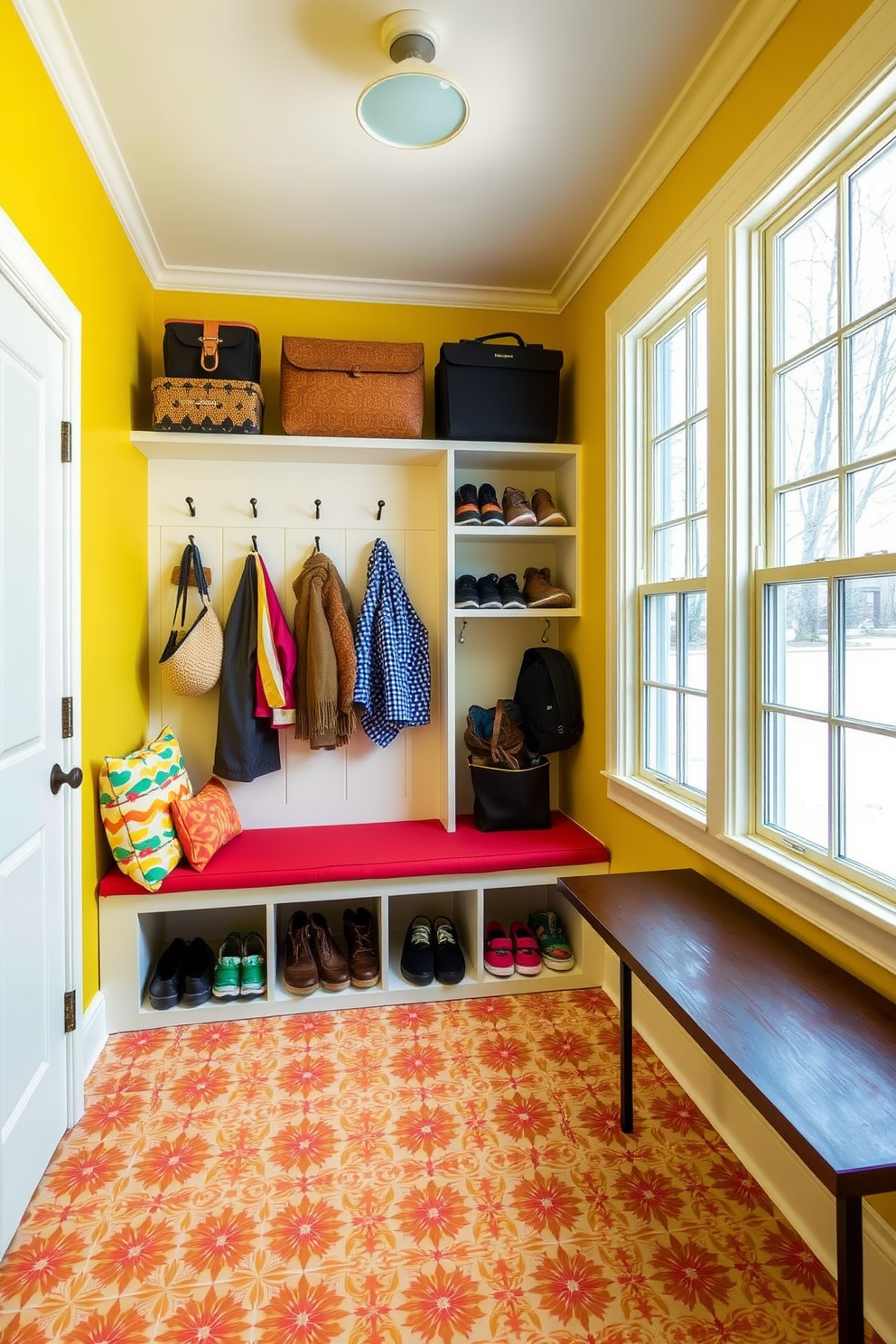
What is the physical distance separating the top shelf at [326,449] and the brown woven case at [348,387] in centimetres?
5

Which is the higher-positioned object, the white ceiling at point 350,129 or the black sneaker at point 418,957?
the white ceiling at point 350,129

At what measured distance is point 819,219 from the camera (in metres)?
1.47

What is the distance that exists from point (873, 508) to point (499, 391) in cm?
157

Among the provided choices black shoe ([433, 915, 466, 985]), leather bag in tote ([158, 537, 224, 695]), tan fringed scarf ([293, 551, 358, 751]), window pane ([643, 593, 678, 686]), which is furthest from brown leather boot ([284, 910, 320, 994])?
window pane ([643, 593, 678, 686])

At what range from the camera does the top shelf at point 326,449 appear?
7.99ft

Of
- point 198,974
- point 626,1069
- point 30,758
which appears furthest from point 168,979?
point 626,1069

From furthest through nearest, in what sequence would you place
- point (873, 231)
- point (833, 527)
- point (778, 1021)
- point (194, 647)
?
1. point (194, 647)
2. point (833, 527)
3. point (873, 231)
4. point (778, 1021)

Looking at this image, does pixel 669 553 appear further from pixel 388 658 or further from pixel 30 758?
pixel 30 758

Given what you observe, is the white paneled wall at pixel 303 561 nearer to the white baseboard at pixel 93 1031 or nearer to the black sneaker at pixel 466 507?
the black sneaker at pixel 466 507

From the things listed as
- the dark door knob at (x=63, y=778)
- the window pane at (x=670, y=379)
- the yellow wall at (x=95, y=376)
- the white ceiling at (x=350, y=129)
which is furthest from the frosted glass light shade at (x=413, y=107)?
the dark door knob at (x=63, y=778)

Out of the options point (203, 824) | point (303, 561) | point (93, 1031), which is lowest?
point (93, 1031)

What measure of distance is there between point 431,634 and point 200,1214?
1.94 metres

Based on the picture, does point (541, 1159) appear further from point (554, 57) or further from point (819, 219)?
point (554, 57)

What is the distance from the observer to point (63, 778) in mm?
1676
